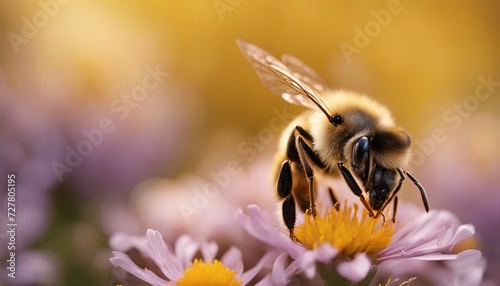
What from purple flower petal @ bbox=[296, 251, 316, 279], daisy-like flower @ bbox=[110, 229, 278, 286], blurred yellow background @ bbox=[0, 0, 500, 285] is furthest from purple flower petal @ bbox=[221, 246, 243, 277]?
blurred yellow background @ bbox=[0, 0, 500, 285]

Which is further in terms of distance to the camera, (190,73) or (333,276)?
(190,73)

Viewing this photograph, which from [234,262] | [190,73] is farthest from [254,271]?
[190,73]

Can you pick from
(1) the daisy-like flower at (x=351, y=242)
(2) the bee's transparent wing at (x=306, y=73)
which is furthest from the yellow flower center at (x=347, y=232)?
(2) the bee's transparent wing at (x=306, y=73)

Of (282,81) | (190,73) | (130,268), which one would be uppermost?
(190,73)

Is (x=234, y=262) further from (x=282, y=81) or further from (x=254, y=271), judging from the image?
(x=282, y=81)

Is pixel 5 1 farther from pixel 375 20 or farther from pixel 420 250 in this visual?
pixel 420 250

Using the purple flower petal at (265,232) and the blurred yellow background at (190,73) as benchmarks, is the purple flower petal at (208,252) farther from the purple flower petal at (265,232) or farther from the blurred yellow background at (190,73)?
the blurred yellow background at (190,73)

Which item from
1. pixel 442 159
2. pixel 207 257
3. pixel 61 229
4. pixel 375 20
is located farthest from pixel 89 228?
pixel 375 20
